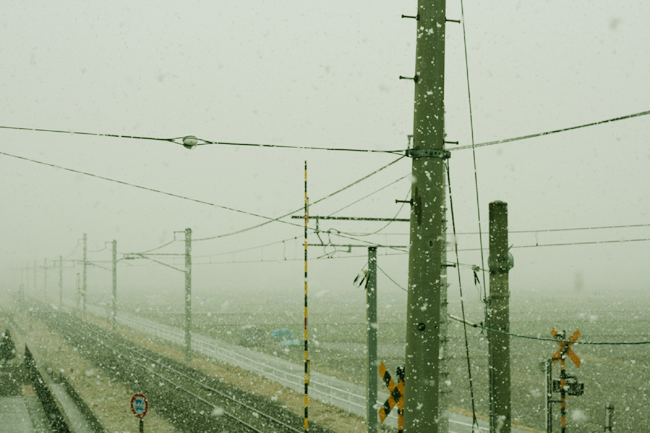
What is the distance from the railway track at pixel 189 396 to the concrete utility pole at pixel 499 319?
9.52 metres

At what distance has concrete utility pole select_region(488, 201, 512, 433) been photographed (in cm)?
892

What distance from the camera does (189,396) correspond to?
22.5 m

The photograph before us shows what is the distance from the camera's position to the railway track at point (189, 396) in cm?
1802

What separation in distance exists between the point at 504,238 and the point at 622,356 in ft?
122

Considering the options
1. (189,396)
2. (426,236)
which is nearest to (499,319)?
(426,236)

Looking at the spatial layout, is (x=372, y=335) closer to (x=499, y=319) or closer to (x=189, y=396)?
(x=499, y=319)

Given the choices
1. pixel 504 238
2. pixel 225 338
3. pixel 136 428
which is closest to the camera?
pixel 504 238

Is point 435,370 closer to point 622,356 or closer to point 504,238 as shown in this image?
point 504,238

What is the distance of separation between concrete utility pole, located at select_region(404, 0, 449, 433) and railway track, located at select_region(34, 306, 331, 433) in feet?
42.5

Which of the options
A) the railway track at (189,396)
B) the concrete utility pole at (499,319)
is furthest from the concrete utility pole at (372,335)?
the railway track at (189,396)

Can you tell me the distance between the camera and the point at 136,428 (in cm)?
1766

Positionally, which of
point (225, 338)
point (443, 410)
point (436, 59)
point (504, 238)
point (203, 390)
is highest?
point (436, 59)

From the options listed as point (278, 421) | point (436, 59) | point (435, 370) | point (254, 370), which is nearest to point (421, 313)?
point (435, 370)

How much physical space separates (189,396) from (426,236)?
19.8m
